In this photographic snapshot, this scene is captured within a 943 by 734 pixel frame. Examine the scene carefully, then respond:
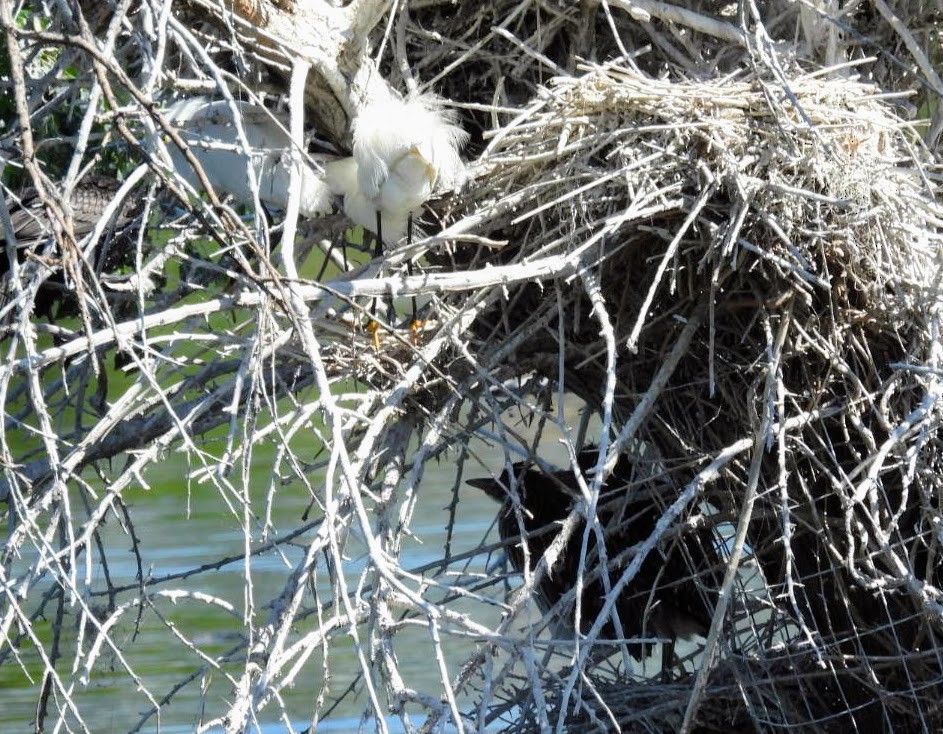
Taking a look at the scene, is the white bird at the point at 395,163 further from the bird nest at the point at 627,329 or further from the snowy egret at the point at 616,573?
the snowy egret at the point at 616,573

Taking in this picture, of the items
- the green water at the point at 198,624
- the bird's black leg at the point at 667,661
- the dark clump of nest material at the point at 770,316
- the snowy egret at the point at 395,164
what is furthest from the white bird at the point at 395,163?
the green water at the point at 198,624

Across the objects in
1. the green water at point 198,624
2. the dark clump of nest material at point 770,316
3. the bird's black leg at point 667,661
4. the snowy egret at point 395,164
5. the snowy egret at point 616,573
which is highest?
the snowy egret at point 395,164

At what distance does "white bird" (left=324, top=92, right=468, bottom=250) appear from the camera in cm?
329

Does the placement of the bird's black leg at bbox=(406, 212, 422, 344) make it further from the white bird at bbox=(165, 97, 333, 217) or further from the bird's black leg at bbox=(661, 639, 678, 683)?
the bird's black leg at bbox=(661, 639, 678, 683)

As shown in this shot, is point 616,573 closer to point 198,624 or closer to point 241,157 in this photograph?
point 241,157

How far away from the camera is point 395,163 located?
3.29 m

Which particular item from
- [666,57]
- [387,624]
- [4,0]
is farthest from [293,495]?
[4,0]

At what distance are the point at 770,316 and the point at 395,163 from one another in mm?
1026

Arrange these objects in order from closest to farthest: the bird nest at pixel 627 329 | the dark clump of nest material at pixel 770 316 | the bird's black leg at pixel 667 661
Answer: the bird nest at pixel 627 329 → the dark clump of nest material at pixel 770 316 → the bird's black leg at pixel 667 661

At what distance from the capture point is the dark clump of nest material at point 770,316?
10.4 ft

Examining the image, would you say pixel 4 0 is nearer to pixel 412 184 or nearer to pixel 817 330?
pixel 412 184

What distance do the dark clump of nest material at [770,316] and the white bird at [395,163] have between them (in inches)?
5.5

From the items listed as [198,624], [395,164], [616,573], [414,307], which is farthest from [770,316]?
[198,624]

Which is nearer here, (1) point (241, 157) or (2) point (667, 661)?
(1) point (241, 157)
